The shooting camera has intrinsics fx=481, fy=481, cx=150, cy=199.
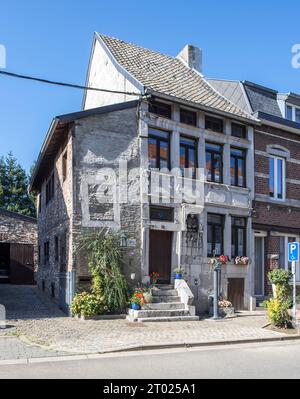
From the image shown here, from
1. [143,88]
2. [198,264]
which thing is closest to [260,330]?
[198,264]

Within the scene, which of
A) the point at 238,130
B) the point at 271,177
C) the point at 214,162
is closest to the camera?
the point at 214,162

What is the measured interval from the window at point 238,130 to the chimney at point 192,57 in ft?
15.7

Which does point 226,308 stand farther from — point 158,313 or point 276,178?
point 276,178

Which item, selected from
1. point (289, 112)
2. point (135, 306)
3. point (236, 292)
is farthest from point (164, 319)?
point (289, 112)

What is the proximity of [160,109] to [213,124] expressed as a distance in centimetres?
241

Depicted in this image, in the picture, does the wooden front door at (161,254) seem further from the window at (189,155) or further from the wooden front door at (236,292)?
the wooden front door at (236,292)

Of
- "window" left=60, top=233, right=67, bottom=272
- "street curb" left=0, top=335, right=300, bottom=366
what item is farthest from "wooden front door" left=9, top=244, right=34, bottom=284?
"street curb" left=0, top=335, right=300, bottom=366

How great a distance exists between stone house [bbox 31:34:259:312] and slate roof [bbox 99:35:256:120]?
0.08 metres

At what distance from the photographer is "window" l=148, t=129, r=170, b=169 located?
16.5 metres

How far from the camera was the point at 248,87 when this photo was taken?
2012 centimetres

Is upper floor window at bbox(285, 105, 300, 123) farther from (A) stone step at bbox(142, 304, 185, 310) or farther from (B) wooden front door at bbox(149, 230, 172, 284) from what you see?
(A) stone step at bbox(142, 304, 185, 310)

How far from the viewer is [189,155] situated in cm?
1734
